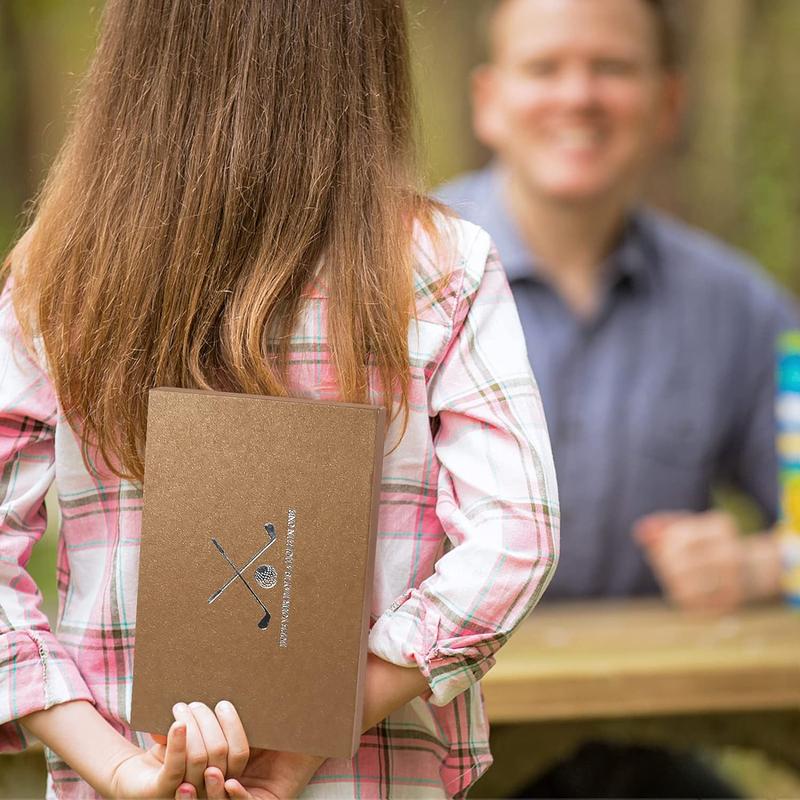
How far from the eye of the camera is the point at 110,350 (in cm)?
75

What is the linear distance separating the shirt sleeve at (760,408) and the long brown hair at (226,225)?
1.45m

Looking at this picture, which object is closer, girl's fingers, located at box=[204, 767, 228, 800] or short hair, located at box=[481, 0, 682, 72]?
girl's fingers, located at box=[204, 767, 228, 800]

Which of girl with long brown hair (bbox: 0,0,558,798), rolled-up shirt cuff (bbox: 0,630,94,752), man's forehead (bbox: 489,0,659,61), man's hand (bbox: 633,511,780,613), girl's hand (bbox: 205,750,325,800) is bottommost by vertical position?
man's hand (bbox: 633,511,780,613)

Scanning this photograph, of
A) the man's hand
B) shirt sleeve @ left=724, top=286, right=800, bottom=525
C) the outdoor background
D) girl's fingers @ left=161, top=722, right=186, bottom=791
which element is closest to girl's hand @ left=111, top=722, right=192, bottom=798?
girl's fingers @ left=161, top=722, right=186, bottom=791

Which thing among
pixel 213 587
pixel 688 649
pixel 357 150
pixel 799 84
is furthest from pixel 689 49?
pixel 213 587

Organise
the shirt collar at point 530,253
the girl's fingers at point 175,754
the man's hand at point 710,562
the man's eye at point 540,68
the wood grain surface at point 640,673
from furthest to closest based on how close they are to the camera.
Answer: the shirt collar at point 530,253 < the man's eye at point 540,68 < the man's hand at point 710,562 < the wood grain surface at point 640,673 < the girl's fingers at point 175,754

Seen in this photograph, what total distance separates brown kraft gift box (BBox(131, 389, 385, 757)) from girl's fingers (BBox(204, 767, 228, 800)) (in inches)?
1.3

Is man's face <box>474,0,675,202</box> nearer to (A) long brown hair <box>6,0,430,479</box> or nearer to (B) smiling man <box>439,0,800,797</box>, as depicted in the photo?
(B) smiling man <box>439,0,800,797</box>

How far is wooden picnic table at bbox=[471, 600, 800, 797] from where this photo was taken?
1506 millimetres

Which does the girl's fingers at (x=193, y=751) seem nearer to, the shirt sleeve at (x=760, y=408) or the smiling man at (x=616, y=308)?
the smiling man at (x=616, y=308)

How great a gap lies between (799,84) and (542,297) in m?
1.45

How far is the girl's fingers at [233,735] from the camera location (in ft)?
2.33

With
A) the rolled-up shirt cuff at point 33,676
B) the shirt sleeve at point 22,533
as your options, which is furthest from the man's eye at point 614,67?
the rolled-up shirt cuff at point 33,676

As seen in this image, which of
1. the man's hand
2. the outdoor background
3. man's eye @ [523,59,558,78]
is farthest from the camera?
the outdoor background
